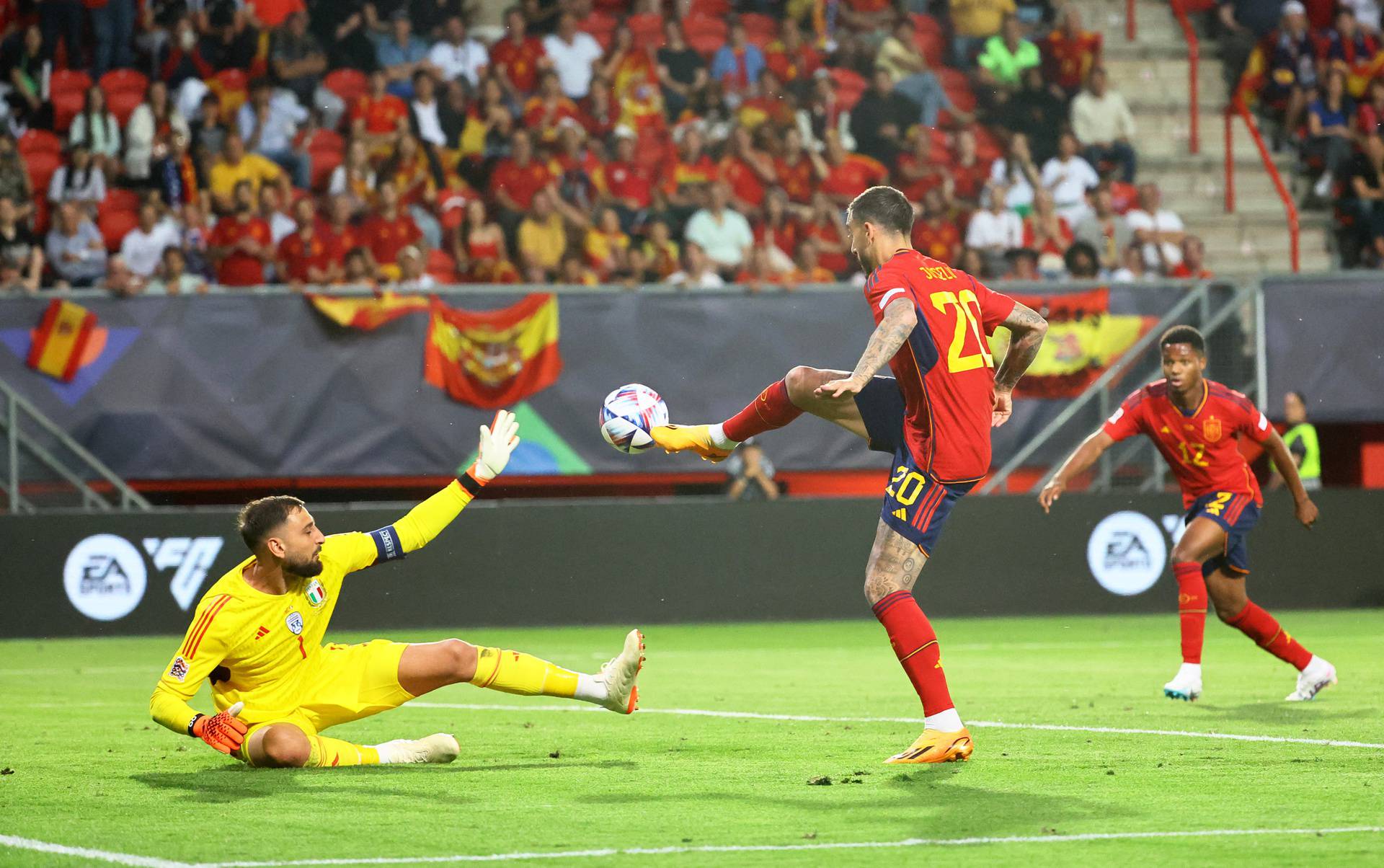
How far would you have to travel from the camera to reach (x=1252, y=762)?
7.05m

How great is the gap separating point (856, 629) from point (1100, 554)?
2595mm

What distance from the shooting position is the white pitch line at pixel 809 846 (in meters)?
5.10

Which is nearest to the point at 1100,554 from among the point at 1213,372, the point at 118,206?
the point at 1213,372

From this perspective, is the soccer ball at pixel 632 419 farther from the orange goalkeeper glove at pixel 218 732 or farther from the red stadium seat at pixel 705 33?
the red stadium seat at pixel 705 33

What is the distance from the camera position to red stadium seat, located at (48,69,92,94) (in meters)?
18.8

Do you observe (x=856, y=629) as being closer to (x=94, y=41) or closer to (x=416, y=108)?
(x=416, y=108)

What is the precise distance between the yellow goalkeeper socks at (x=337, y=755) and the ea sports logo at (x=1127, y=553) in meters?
10.5

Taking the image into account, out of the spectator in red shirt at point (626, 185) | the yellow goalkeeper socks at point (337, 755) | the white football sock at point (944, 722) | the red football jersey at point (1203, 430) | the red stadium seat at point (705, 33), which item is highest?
the red stadium seat at point (705, 33)

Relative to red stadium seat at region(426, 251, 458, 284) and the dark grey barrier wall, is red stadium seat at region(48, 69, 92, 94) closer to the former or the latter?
red stadium seat at region(426, 251, 458, 284)

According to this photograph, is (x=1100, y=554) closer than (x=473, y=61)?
Yes

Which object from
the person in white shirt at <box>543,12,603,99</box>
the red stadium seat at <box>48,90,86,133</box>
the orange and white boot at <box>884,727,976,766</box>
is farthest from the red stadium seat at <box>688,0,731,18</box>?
the orange and white boot at <box>884,727,976,766</box>

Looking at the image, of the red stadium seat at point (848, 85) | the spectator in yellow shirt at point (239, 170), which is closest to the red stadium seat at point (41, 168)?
the spectator in yellow shirt at point (239, 170)

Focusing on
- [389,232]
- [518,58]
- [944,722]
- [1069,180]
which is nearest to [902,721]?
[944,722]

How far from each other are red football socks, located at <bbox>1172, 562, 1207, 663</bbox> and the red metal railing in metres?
10.4
